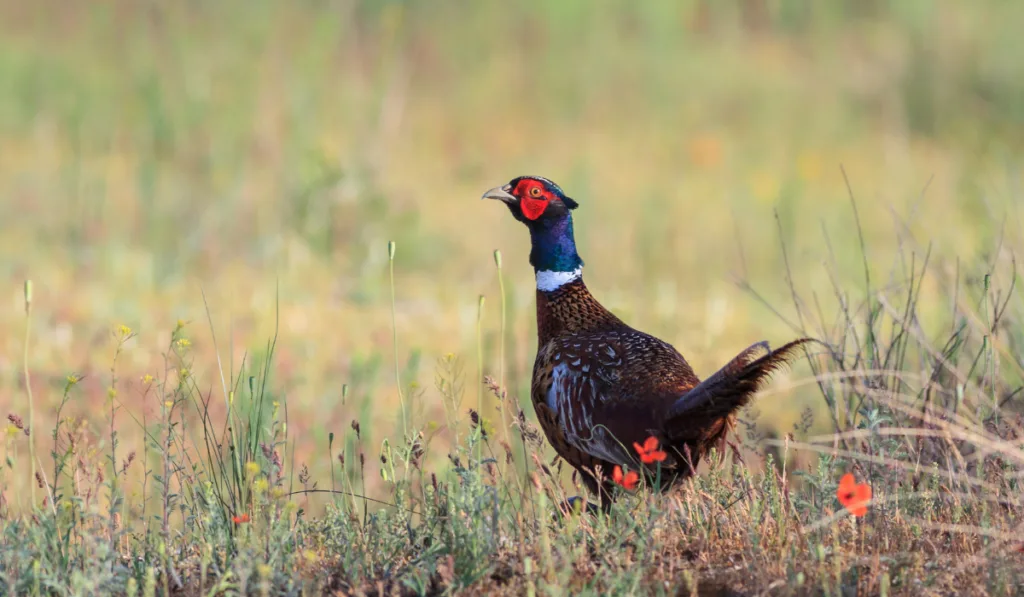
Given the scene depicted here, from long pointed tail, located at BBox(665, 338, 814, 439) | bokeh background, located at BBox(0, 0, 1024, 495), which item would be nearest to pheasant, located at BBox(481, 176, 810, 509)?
long pointed tail, located at BBox(665, 338, 814, 439)

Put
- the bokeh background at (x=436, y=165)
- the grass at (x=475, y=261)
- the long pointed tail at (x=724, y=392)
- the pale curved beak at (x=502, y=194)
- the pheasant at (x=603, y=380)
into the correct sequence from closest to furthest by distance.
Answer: the grass at (x=475, y=261) → the long pointed tail at (x=724, y=392) → the pheasant at (x=603, y=380) → the pale curved beak at (x=502, y=194) → the bokeh background at (x=436, y=165)

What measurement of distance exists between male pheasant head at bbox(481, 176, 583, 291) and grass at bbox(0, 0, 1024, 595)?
499mm

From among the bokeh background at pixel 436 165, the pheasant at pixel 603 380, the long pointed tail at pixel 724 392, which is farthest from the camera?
the bokeh background at pixel 436 165

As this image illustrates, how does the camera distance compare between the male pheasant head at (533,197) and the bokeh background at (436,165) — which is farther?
the bokeh background at (436,165)

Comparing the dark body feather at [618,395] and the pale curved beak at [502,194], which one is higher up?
the pale curved beak at [502,194]

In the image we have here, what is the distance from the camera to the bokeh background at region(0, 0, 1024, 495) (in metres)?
7.75

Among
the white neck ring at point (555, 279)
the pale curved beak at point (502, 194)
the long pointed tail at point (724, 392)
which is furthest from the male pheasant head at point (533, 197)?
the long pointed tail at point (724, 392)

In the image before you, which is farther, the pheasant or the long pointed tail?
the pheasant

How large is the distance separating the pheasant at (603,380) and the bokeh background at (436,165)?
2038 mm

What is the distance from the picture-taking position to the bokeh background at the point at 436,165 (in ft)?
25.4

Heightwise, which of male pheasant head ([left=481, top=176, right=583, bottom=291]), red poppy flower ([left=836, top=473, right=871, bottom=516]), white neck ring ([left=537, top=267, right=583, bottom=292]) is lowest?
red poppy flower ([left=836, top=473, right=871, bottom=516])

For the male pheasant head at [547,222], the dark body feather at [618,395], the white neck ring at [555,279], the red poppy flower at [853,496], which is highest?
the male pheasant head at [547,222]

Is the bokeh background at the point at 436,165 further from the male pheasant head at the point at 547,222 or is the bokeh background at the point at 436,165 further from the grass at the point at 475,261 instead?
the male pheasant head at the point at 547,222

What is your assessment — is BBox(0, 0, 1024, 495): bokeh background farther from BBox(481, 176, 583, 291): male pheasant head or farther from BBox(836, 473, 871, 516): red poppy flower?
BBox(836, 473, 871, 516): red poppy flower
